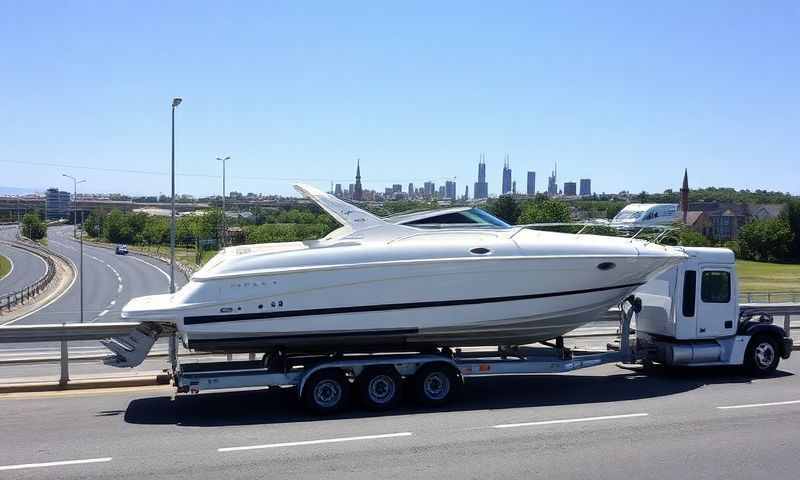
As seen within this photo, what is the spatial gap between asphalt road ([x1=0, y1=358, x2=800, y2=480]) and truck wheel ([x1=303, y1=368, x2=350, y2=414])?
0.19 meters

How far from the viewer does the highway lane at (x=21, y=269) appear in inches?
2318

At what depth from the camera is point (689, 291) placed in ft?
40.0

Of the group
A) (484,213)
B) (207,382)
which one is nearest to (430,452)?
(207,382)

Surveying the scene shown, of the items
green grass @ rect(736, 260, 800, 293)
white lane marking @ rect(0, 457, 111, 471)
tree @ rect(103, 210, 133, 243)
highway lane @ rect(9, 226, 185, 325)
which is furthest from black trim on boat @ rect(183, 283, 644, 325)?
tree @ rect(103, 210, 133, 243)

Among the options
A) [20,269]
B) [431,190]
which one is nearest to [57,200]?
[20,269]

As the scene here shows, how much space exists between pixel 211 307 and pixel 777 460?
6946mm

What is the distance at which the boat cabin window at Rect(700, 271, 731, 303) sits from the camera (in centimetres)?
1229

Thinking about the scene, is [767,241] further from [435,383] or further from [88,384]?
[88,384]

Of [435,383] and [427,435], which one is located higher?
[435,383]

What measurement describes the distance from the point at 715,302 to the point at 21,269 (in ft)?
240

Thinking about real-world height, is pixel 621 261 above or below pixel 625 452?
above

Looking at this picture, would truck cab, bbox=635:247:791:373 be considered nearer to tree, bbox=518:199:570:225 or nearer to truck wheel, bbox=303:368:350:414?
truck wheel, bbox=303:368:350:414

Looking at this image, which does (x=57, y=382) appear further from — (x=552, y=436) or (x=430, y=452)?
(x=552, y=436)

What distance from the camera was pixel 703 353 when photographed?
1210 cm
